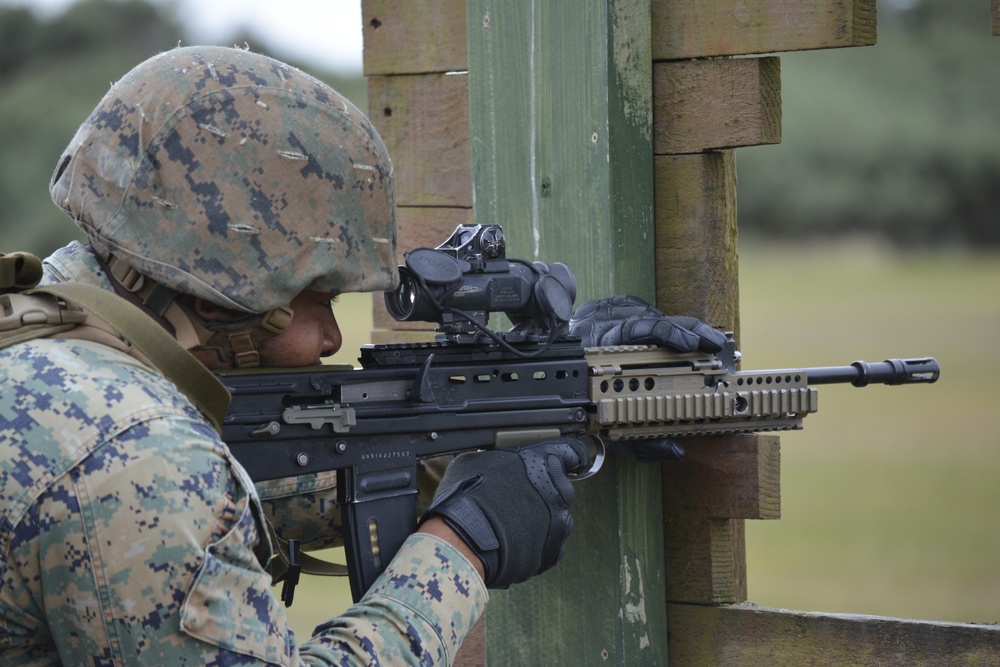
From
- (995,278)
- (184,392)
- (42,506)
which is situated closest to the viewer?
(42,506)

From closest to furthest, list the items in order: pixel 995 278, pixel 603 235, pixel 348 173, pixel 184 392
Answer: pixel 184 392 < pixel 348 173 < pixel 603 235 < pixel 995 278

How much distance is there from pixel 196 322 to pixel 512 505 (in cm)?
76

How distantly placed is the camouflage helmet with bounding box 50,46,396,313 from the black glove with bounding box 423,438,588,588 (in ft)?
1.79

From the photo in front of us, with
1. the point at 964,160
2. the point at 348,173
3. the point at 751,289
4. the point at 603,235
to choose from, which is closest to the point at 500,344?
the point at 603,235

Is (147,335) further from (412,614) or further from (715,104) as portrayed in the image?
(715,104)

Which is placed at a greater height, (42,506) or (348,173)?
(348,173)

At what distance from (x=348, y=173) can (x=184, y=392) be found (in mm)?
531

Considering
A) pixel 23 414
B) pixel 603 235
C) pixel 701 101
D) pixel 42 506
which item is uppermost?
pixel 701 101

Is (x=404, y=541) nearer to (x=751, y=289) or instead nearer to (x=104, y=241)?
(x=104, y=241)

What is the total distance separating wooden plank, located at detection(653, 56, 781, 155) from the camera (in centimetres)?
275

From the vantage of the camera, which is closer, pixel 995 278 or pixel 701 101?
pixel 701 101

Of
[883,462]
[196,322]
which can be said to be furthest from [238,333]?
[883,462]

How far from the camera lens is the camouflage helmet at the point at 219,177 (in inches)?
84.7

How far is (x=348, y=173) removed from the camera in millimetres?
2299
